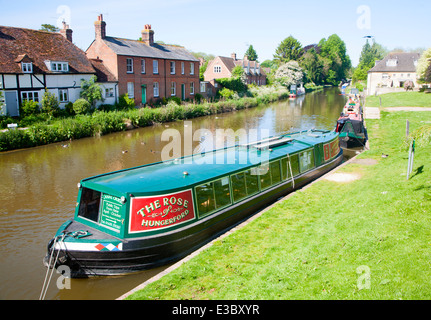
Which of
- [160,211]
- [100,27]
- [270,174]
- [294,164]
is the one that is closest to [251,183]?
[270,174]

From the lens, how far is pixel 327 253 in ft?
24.1

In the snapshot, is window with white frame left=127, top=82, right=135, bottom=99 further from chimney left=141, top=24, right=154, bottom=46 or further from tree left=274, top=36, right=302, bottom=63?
tree left=274, top=36, right=302, bottom=63

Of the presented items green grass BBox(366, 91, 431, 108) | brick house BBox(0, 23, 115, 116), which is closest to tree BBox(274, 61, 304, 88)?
green grass BBox(366, 91, 431, 108)

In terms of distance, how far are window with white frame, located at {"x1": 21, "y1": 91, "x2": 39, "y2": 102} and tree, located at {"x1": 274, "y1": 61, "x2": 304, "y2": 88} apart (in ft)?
166

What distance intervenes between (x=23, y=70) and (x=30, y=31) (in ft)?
15.9

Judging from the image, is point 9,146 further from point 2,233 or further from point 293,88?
point 293,88

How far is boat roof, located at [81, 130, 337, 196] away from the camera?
829 cm

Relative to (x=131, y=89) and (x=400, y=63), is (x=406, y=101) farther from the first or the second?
(x=131, y=89)

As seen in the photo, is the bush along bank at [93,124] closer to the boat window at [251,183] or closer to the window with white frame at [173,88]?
the window with white frame at [173,88]

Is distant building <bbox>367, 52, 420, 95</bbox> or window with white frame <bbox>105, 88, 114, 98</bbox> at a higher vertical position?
distant building <bbox>367, 52, 420, 95</bbox>

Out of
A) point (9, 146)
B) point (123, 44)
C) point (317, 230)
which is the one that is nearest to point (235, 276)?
point (317, 230)

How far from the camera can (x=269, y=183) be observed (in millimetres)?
11430

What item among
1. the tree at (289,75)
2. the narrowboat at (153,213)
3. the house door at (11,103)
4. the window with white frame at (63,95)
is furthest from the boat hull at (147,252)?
the tree at (289,75)

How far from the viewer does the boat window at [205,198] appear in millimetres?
8938
